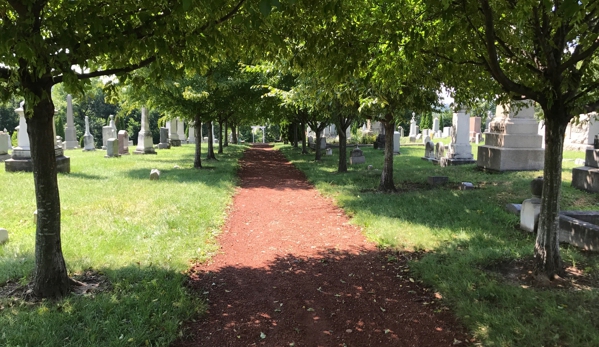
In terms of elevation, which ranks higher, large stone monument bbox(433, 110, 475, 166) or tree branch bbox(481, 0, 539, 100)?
tree branch bbox(481, 0, 539, 100)

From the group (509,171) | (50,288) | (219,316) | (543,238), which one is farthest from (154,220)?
(509,171)

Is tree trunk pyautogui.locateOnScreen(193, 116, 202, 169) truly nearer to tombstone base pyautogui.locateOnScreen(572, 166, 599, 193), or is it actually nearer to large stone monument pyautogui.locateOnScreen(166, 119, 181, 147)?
tombstone base pyautogui.locateOnScreen(572, 166, 599, 193)

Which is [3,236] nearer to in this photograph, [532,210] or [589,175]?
[532,210]

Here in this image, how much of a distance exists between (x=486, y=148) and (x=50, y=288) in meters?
13.6

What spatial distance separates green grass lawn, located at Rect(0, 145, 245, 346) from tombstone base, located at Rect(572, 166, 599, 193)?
8.38 m

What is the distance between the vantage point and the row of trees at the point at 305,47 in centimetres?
363

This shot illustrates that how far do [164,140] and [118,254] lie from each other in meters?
26.2

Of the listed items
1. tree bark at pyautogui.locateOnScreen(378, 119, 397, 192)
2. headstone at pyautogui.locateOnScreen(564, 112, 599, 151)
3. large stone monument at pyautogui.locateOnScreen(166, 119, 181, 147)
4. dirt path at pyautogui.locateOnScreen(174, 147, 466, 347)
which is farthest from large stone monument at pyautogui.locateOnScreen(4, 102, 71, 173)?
headstone at pyautogui.locateOnScreen(564, 112, 599, 151)

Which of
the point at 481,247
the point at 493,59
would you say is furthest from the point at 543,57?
the point at 481,247

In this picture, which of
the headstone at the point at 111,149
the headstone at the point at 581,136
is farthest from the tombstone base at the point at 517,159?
the headstone at the point at 111,149

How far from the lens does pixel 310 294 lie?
4.80 metres

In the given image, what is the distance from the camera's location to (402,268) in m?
5.55

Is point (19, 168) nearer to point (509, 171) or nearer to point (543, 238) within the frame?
point (543, 238)

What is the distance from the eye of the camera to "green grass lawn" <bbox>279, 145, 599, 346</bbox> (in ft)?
12.1
